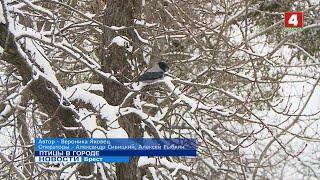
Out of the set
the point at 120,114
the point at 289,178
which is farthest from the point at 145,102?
the point at 289,178

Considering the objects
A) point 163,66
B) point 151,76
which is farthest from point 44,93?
point 163,66

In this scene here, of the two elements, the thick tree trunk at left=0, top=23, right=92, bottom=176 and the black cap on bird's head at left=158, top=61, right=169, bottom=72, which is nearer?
the thick tree trunk at left=0, top=23, right=92, bottom=176

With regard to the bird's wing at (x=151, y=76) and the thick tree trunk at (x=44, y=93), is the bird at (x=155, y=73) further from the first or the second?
the thick tree trunk at (x=44, y=93)

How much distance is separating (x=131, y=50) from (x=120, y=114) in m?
1.04

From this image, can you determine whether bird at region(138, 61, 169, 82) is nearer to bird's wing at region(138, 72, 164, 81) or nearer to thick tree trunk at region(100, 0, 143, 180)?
bird's wing at region(138, 72, 164, 81)

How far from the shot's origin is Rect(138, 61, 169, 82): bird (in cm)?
477

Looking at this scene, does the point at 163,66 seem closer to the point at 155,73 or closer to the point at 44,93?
the point at 155,73

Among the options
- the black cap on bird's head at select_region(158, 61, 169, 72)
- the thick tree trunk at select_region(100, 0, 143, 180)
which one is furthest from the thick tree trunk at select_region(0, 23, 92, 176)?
the black cap on bird's head at select_region(158, 61, 169, 72)

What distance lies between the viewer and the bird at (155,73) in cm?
477

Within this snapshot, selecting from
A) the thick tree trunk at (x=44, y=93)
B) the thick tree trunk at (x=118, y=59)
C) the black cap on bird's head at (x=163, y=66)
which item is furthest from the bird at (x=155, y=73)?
the thick tree trunk at (x=44, y=93)

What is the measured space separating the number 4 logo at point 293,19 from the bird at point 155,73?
3.84 metres

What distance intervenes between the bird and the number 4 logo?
3835 millimetres

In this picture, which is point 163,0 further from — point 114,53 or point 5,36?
point 5,36

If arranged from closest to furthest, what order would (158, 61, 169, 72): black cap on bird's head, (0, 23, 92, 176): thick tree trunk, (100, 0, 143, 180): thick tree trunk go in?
(0, 23, 92, 176): thick tree trunk, (158, 61, 169, 72): black cap on bird's head, (100, 0, 143, 180): thick tree trunk
